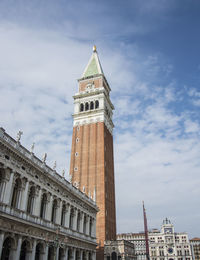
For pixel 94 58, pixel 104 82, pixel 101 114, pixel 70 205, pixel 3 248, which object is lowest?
pixel 3 248

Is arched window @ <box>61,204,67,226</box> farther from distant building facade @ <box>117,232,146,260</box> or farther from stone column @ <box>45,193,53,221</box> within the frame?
distant building facade @ <box>117,232,146,260</box>

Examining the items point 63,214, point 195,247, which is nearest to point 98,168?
point 63,214

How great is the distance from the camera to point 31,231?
2656 centimetres

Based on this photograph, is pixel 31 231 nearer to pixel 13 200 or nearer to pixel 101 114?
pixel 13 200

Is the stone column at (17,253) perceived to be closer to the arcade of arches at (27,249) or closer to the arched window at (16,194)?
the arcade of arches at (27,249)

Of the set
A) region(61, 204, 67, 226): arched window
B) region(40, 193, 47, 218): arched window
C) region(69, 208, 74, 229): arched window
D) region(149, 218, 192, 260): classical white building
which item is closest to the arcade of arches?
region(40, 193, 47, 218): arched window

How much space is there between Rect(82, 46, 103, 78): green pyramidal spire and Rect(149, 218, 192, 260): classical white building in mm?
87058

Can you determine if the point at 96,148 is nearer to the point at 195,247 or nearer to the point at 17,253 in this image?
the point at 17,253

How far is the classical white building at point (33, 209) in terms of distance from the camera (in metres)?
23.8

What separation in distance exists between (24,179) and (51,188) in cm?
616

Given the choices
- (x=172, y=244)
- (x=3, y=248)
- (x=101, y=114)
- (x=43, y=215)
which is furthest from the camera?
(x=172, y=244)

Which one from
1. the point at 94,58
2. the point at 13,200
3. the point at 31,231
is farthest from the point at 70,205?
the point at 94,58

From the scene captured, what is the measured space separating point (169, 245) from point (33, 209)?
10910cm

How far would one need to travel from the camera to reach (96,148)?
62156 millimetres
